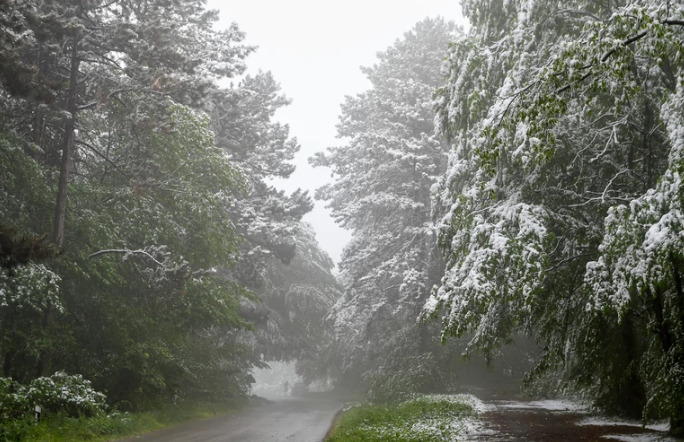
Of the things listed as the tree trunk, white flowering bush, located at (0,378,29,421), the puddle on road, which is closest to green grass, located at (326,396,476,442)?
the puddle on road

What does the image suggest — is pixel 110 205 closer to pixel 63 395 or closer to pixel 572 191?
pixel 63 395

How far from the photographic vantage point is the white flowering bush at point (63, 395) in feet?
38.9

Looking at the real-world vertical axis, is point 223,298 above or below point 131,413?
above

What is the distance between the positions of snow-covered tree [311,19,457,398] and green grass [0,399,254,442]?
11.3 meters

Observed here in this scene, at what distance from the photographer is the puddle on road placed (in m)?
10.0

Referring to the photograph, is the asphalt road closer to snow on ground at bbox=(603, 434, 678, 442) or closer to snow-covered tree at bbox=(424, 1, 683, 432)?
snow-covered tree at bbox=(424, 1, 683, 432)

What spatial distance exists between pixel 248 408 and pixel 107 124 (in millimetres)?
13468

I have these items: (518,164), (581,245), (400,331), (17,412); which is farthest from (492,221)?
(400,331)

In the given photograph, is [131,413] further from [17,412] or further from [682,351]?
[682,351]

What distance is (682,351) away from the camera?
8406 millimetres

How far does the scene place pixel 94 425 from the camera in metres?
12.2

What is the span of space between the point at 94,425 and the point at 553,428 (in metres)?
9.78

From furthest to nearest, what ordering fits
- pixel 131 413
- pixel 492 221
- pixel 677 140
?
pixel 131 413 → pixel 492 221 → pixel 677 140

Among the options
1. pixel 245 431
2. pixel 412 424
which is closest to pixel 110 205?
pixel 245 431
